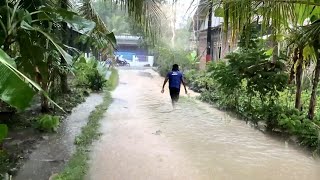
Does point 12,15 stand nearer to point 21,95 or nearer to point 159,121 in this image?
point 21,95

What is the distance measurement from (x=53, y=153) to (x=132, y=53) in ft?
136

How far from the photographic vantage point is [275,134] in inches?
326

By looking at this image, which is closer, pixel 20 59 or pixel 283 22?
pixel 20 59

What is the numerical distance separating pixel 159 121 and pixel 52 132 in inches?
115

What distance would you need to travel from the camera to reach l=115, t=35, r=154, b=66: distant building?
44.3 m

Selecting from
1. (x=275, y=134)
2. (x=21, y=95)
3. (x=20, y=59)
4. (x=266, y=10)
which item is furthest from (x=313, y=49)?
(x=21, y=95)

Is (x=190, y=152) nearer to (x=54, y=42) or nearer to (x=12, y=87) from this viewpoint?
(x=54, y=42)

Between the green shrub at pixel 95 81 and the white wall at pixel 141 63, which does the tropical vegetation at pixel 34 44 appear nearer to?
the green shrub at pixel 95 81

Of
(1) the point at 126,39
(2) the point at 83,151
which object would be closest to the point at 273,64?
(2) the point at 83,151

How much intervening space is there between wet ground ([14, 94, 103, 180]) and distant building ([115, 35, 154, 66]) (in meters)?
34.7

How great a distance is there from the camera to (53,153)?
659cm

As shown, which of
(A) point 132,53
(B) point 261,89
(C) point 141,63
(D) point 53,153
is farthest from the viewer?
(A) point 132,53

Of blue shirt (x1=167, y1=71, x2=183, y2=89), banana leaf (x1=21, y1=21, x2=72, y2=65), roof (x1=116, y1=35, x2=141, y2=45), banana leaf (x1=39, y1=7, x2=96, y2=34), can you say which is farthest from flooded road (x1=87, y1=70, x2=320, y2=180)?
roof (x1=116, y1=35, x2=141, y2=45)

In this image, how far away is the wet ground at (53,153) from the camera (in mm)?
5477
